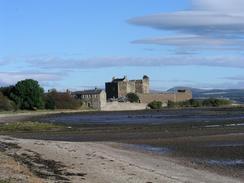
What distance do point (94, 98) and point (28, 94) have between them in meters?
35.9

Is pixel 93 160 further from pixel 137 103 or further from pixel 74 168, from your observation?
pixel 137 103

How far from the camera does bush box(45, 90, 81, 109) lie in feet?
525

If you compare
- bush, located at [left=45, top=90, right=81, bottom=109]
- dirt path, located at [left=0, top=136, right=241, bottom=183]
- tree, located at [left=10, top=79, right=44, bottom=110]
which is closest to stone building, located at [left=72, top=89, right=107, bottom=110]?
bush, located at [left=45, top=90, right=81, bottom=109]

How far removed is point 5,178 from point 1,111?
407 feet

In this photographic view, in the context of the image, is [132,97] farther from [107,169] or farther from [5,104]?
[107,169]

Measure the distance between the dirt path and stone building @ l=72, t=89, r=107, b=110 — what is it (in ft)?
477

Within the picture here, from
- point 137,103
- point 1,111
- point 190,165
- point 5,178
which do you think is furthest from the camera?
point 137,103

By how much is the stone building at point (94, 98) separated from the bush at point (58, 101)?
27.6 ft

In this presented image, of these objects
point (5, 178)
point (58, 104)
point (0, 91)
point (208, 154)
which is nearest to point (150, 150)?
point (208, 154)

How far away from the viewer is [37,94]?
478 ft

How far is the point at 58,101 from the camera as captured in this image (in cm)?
16412

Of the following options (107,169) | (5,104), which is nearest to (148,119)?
(5,104)

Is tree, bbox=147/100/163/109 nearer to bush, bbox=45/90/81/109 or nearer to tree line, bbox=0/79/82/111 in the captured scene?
bush, bbox=45/90/81/109

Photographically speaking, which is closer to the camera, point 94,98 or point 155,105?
point 94,98
